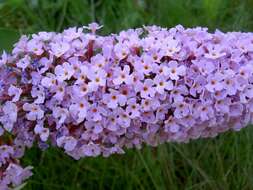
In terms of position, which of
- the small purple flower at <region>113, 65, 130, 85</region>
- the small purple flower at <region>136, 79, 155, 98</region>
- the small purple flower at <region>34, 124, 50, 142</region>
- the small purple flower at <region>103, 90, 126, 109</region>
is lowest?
the small purple flower at <region>34, 124, 50, 142</region>

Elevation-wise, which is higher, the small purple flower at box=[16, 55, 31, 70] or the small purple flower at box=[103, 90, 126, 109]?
the small purple flower at box=[16, 55, 31, 70]

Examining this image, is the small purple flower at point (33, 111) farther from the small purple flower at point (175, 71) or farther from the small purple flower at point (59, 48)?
the small purple flower at point (175, 71)

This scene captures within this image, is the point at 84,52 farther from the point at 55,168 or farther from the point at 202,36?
the point at 55,168

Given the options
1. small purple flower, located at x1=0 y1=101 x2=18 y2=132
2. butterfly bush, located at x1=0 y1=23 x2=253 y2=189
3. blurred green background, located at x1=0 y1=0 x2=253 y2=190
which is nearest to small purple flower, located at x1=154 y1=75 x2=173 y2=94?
butterfly bush, located at x1=0 y1=23 x2=253 y2=189

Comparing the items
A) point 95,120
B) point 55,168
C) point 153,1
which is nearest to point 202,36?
point 95,120

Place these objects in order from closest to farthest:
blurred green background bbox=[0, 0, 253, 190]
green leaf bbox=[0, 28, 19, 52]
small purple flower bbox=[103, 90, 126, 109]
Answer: small purple flower bbox=[103, 90, 126, 109], green leaf bbox=[0, 28, 19, 52], blurred green background bbox=[0, 0, 253, 190]

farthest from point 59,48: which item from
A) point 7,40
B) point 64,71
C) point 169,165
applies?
point 169,165

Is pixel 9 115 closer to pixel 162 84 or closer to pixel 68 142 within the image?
pixel 68 142

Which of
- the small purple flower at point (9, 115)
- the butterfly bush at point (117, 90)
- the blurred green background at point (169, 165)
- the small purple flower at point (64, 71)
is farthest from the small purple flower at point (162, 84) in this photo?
the blurred green background at point (169, 165)

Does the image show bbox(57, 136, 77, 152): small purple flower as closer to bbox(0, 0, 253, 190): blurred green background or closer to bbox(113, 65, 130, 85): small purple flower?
bbox(113, 65, 130, 85): small purple flower
